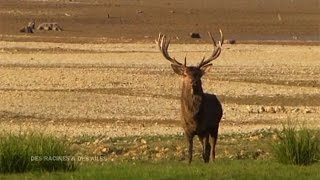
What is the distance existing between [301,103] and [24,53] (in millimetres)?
15303

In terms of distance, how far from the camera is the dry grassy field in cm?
2219

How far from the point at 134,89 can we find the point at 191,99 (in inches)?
509

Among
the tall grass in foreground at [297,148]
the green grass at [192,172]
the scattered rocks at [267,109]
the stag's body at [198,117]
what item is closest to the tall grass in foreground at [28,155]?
the green grass at [192,172]

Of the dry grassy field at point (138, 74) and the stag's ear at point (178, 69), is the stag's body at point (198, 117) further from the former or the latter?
the dry grassy field at point (138, 74)

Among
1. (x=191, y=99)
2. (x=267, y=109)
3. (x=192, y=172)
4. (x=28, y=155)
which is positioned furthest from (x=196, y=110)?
(x=267, y=109)

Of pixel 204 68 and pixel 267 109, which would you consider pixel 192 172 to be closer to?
pixel 204 68

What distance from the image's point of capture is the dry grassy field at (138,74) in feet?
72.8

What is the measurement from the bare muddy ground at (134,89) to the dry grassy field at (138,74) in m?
0.03

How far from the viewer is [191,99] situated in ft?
48.3

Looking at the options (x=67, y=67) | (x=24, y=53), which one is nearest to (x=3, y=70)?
(x=67, y=67)

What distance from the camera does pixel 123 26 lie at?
186 ft

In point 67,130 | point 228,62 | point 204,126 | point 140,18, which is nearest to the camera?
point 204,126

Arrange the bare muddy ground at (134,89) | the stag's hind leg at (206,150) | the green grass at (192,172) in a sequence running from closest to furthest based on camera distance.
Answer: the green grass at (192,172)
the stag's hind leg at (206,150)
the bare muddy ground at (134,89)

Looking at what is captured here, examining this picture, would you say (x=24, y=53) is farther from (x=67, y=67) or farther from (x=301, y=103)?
(x=301, y=103)
